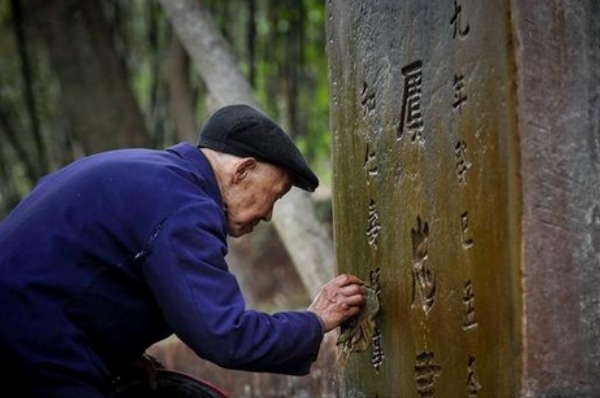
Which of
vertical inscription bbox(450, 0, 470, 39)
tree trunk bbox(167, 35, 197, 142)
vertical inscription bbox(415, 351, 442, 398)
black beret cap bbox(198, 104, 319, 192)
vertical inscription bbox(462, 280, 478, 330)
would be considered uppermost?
tree trunk bbox(167, 35, 197, 142)

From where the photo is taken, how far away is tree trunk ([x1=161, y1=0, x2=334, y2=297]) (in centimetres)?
770

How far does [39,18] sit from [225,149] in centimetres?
660

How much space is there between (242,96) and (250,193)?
358 centimetres

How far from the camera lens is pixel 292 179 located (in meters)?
4.52

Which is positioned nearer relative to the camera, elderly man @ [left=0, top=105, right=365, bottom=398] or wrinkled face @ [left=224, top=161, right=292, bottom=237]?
elderly man @ [left=0, top=105, right=365, bottom=398]

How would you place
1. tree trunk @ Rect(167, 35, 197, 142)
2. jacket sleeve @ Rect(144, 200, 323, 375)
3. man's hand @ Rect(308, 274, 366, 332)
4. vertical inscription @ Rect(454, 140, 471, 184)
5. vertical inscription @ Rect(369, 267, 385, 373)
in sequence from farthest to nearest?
tree trunk @ Rect(167, 35, 197, 142), vertical inscription @ Rect(369, 267, 385, 373), man's hand @ Rect(308, 274, 366, 332), vertical inscription @ Rect(454, 140, 471, 184), jacket sleeve @ Rect(144, 200, 323, 375)

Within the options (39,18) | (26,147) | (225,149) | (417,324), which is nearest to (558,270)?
(417,324)

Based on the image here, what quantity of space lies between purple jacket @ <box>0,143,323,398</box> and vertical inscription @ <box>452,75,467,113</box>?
2.57 feet

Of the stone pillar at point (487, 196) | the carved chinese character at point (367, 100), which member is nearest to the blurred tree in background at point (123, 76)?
the carved chinese character at point (367, 100)

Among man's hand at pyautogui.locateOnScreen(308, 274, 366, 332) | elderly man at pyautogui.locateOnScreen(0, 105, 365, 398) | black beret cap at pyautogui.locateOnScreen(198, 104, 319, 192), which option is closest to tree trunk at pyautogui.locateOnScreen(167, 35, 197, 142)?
man's hand at pyautogui.locateOnScreen(308, 274, 366, 332)

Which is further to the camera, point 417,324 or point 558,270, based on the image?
point 417,324

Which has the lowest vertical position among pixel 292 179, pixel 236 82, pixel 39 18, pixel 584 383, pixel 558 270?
pixel 584 383

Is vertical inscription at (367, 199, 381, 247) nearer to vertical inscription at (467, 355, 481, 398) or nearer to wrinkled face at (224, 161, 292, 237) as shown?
wrinkled face at (224, 161, 292, 237)

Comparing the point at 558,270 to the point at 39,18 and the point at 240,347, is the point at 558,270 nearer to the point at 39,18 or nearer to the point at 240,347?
the point at 240,347
